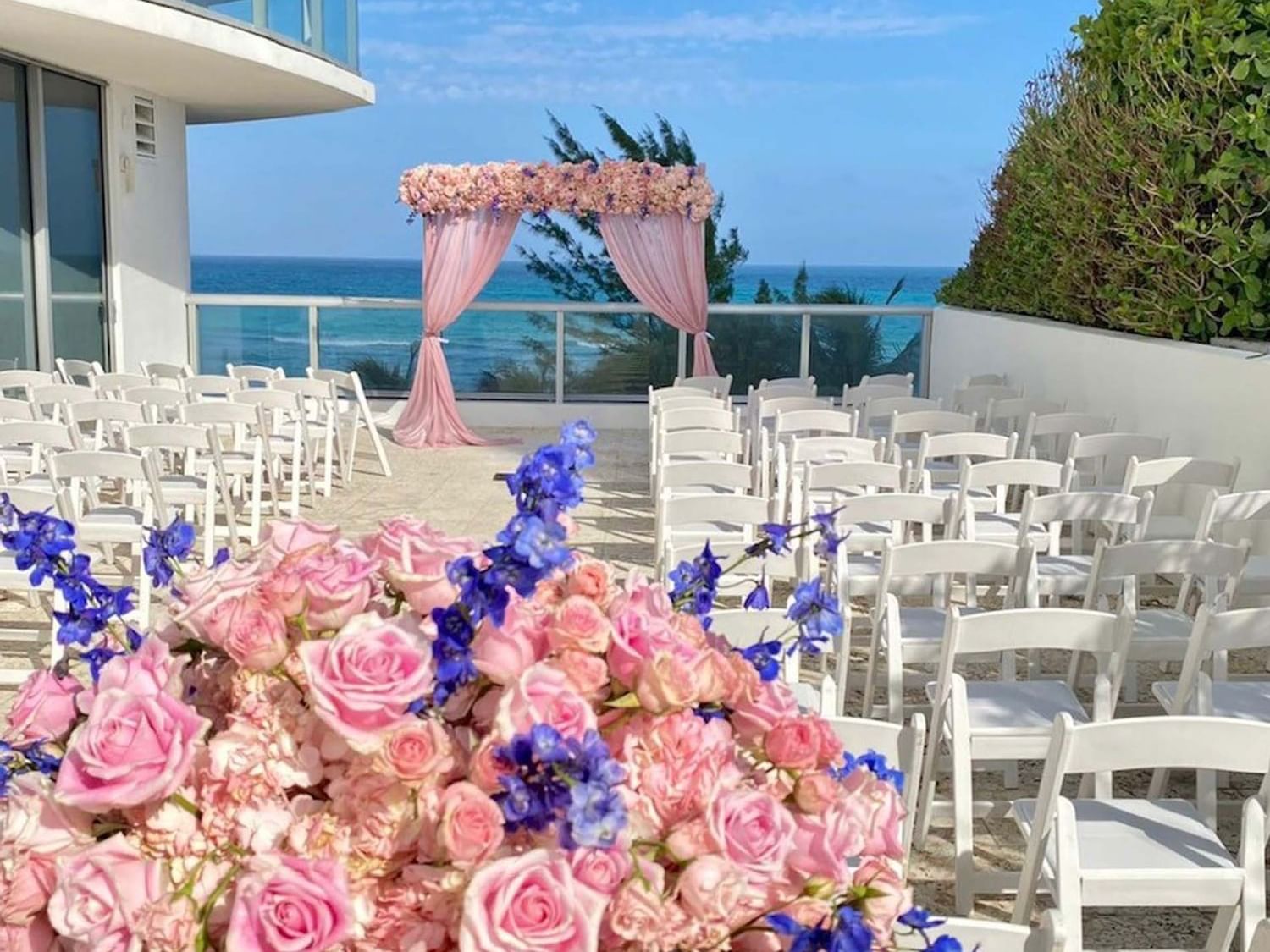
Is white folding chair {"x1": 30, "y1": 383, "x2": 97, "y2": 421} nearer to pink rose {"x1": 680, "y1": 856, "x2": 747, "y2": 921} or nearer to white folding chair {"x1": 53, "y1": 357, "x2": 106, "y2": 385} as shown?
white folding chair {"x1": 53, "y1": 357, "x2": 106, "y2": 385}

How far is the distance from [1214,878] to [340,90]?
11.5 meters

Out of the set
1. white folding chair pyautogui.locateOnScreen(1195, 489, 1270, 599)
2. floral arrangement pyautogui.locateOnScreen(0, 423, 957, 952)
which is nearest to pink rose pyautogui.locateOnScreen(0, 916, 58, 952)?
floral arrangement pyautogui.locateOnScreen(0, 423, 957, 952)

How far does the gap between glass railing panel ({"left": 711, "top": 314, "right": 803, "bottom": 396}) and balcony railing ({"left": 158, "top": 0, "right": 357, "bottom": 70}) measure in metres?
4.32

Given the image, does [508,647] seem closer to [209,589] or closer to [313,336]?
[209,589]

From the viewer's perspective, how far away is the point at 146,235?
12.4m

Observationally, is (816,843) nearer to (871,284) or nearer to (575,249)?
(575,249)

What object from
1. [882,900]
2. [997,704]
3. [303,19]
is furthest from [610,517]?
[882,900]

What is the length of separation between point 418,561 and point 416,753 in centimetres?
22

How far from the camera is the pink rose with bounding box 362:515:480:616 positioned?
4.11 feet

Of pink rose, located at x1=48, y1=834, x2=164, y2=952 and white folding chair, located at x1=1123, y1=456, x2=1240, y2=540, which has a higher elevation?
pink rose, located at x1=48, y1=834, x2=164, y2=952

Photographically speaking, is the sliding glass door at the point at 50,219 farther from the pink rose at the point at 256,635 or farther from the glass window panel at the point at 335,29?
the pink rose at the point at 256,635

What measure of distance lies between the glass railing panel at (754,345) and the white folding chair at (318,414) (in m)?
4.10

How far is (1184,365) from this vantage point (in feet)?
24.7

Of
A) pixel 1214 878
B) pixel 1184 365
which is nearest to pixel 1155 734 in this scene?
pixel 1214 878
